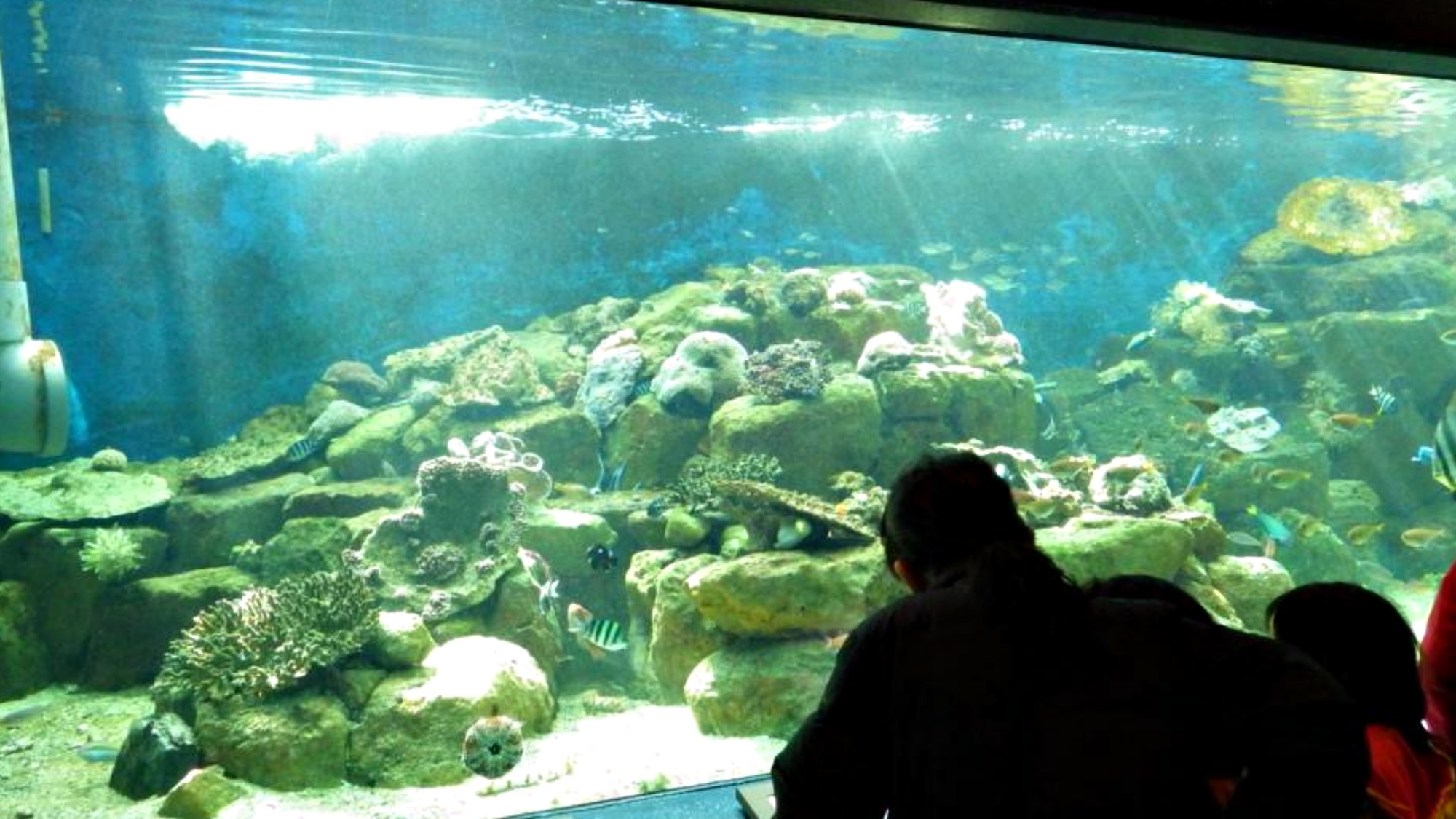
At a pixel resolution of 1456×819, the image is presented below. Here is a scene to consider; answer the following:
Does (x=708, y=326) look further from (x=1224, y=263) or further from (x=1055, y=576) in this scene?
(x=1224, y=263)

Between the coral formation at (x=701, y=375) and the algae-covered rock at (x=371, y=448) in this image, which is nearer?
the coral formation at (x=701, y=375)

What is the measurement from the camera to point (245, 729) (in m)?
6.21

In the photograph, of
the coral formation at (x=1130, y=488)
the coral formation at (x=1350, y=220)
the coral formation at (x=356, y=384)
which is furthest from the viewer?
the coral formation at (x=1350, y=220)

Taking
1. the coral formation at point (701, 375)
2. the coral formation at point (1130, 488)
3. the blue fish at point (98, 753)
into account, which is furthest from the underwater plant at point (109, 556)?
the coral formation at point (1130, 488)

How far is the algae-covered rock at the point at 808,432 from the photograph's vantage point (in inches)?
396

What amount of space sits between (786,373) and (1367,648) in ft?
27.6

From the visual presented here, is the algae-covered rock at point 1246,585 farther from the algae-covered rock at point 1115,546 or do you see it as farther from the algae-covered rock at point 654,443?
the algae-covered rock at point 654,443

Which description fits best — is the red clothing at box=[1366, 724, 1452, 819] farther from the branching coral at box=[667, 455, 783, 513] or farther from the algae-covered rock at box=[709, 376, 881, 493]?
the algae-covered rock at box=[709, 376, 881, 493]

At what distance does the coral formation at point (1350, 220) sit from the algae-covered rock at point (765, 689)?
17653mm

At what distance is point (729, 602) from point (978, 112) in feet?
64.4

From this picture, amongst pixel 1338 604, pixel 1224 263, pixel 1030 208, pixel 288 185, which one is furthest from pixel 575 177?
pixel 1338 604

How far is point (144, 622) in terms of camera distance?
8938 mm

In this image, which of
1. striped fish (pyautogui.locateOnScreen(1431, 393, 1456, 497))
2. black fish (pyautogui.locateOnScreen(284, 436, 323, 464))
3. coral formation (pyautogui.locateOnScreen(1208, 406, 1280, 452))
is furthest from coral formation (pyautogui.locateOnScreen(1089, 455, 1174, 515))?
black fish (pyautogui.locateOnScreen(284, 436, 323, 464))

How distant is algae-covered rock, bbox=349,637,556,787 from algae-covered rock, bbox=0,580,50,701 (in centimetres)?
512
